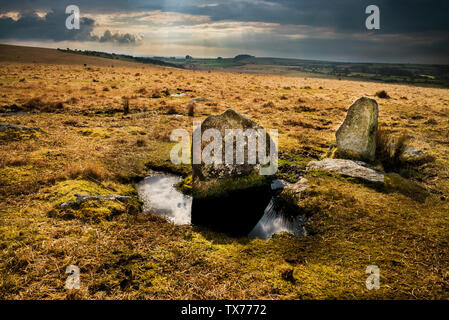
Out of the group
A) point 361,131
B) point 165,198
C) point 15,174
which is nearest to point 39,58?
point 15,174

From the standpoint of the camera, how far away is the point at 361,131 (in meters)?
10.3

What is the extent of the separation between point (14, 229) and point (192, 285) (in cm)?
415

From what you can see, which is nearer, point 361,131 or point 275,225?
point 275,225

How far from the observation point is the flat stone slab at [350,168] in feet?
28.3

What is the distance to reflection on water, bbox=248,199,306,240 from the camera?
652 cm

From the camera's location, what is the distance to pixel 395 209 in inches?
275

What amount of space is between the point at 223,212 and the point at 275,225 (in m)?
1.60

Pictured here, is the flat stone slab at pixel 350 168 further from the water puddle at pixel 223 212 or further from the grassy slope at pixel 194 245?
the water puddle at pixel 223 212
